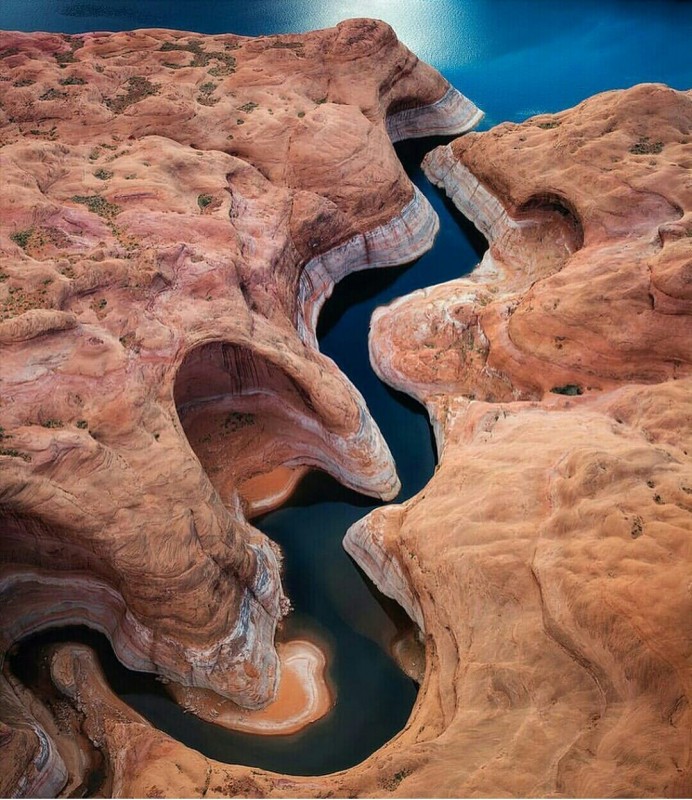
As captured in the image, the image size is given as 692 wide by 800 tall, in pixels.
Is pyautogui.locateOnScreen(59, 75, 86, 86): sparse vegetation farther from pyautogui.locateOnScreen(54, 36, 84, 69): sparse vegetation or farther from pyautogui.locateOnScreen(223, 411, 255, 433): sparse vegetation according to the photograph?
pyautogui.locateOnScreen(223, 411, 255, 433): sparse vegetation

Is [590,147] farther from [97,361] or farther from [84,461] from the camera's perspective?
[84,461]

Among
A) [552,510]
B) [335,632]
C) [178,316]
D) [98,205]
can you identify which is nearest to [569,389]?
[552,510]

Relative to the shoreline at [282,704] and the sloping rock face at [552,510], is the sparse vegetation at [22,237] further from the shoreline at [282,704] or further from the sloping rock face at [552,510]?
the shoreline at [282,704]

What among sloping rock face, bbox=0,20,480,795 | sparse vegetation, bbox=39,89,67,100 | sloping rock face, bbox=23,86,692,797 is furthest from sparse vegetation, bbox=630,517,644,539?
sparse vegetation, bbox=39,89,67,100

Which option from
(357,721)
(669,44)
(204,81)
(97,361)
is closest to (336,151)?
(204,81)

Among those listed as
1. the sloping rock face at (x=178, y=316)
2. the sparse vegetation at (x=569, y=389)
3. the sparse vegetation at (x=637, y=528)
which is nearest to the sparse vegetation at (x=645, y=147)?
the sloping rock face at (x=178, y=316)

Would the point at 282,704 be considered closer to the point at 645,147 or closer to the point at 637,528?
the point at 637,528

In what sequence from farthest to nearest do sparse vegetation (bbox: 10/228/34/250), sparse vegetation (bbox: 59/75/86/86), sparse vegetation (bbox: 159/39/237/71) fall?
sparse vegetation (bbox: 159/39/237/71), sparse vegetation (bbox: 59/75/86/86), sparse vegetation (bbox: 10/228/34/250)
